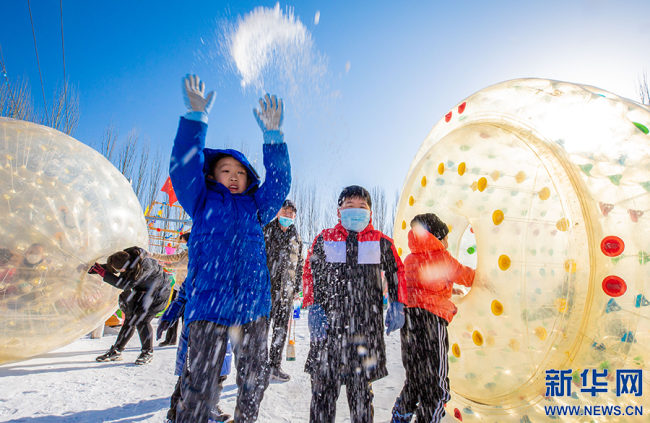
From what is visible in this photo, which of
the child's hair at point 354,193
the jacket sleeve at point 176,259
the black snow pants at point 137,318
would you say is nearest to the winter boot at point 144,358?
the black snow pants at point 137,318

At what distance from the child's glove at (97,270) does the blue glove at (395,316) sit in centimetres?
207

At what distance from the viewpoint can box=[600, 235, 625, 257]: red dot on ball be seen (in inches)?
63.1

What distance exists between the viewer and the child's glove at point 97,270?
7.76 feet

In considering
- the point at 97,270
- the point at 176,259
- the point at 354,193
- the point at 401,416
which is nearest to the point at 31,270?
the point at 97,270

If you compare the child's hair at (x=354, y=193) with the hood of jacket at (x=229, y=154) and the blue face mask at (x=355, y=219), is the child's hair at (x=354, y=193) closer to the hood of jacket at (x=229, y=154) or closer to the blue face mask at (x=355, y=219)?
the blue face mask at (x=355, y=219)

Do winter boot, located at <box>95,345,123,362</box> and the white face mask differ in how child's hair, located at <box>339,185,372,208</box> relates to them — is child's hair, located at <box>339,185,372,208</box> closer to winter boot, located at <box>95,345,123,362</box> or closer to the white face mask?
the white face mask

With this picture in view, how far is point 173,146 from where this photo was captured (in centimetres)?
177

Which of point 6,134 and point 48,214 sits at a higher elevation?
point 6,134

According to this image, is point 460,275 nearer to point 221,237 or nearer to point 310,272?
point 310,272

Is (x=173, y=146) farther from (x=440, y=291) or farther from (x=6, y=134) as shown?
(x=440, y=291)

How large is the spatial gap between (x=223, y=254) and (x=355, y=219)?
942 millimetres

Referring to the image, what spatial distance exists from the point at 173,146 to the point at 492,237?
79.6 inches

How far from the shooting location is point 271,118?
6.57 ft

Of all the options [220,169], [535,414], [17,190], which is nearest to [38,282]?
[17,190]
